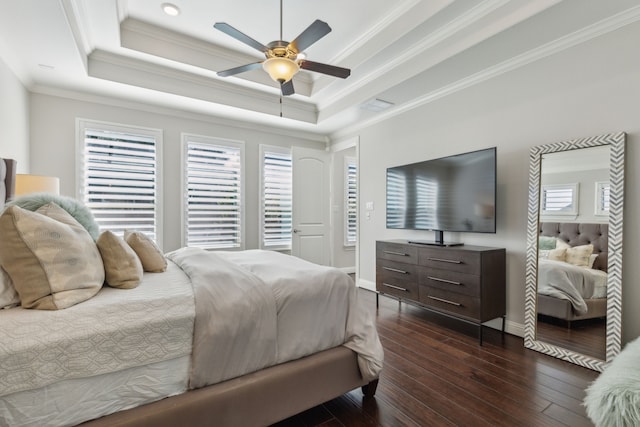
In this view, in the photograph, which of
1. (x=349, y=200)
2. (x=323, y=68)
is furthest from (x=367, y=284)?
(x=323, y=68)

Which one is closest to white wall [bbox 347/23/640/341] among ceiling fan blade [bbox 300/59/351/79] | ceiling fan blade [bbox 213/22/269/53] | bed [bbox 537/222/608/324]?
bed [bbox 537/222/608/324]

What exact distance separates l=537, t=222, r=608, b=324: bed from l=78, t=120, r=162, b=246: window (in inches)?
169

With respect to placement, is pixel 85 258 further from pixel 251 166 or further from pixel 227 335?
pixel 251 166

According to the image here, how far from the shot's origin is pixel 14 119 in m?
Answer: 2.86

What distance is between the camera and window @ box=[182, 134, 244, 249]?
4.20 meters

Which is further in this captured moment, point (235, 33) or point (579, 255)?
point (579, 255)

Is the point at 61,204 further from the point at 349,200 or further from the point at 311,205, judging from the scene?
the point at 349,200

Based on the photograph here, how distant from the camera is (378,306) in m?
3.76

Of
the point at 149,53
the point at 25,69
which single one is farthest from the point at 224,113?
the point at 25,69

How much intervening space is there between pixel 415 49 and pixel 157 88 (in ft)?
9.39

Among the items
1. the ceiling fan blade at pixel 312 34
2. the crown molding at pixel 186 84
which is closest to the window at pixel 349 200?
the crown molding at pixel 186 84

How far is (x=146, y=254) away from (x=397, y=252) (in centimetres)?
249

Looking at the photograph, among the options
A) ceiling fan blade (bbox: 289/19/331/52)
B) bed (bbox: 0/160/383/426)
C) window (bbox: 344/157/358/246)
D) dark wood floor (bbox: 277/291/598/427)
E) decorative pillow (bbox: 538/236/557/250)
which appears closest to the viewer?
bed (bbox: 0/160/383/426)

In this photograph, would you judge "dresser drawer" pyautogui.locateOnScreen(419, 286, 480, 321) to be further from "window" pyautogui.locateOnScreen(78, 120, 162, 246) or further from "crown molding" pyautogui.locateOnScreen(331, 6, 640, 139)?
"window" pyautogui.locateOnScreen(78, 120, 162, 246)
